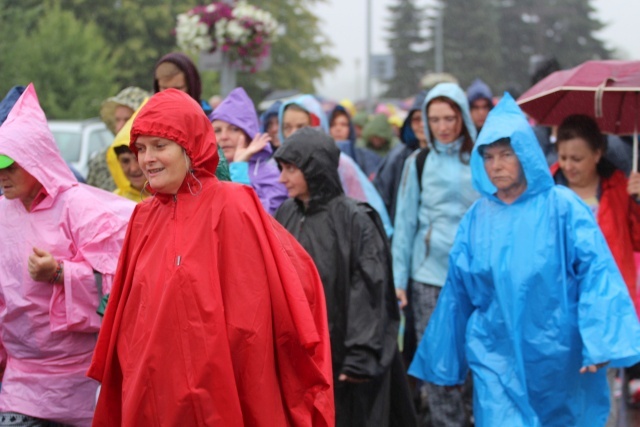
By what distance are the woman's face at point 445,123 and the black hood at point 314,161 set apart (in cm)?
164

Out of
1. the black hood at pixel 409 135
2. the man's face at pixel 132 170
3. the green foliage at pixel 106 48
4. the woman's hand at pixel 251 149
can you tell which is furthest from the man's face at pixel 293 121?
the green foliage at pixel 106 48

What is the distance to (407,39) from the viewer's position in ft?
240

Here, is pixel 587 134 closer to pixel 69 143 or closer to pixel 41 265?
pixel 41 265

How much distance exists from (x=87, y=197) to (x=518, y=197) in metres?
2.35

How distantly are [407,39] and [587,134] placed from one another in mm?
67700

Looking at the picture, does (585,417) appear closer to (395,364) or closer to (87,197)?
(395,364)

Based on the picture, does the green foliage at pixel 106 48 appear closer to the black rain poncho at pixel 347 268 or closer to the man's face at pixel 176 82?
the man's face at pixel 176 82

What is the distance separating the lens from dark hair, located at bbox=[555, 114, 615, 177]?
657cm

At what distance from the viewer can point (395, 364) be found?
562 cm

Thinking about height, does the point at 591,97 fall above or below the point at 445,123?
above

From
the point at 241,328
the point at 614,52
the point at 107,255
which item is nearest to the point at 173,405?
the point at 241,328

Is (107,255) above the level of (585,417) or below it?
above

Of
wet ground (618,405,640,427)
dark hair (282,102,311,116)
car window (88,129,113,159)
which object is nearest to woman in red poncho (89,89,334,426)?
dark hair (282,102,311,116)

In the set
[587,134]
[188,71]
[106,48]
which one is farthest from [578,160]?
[106,48]
